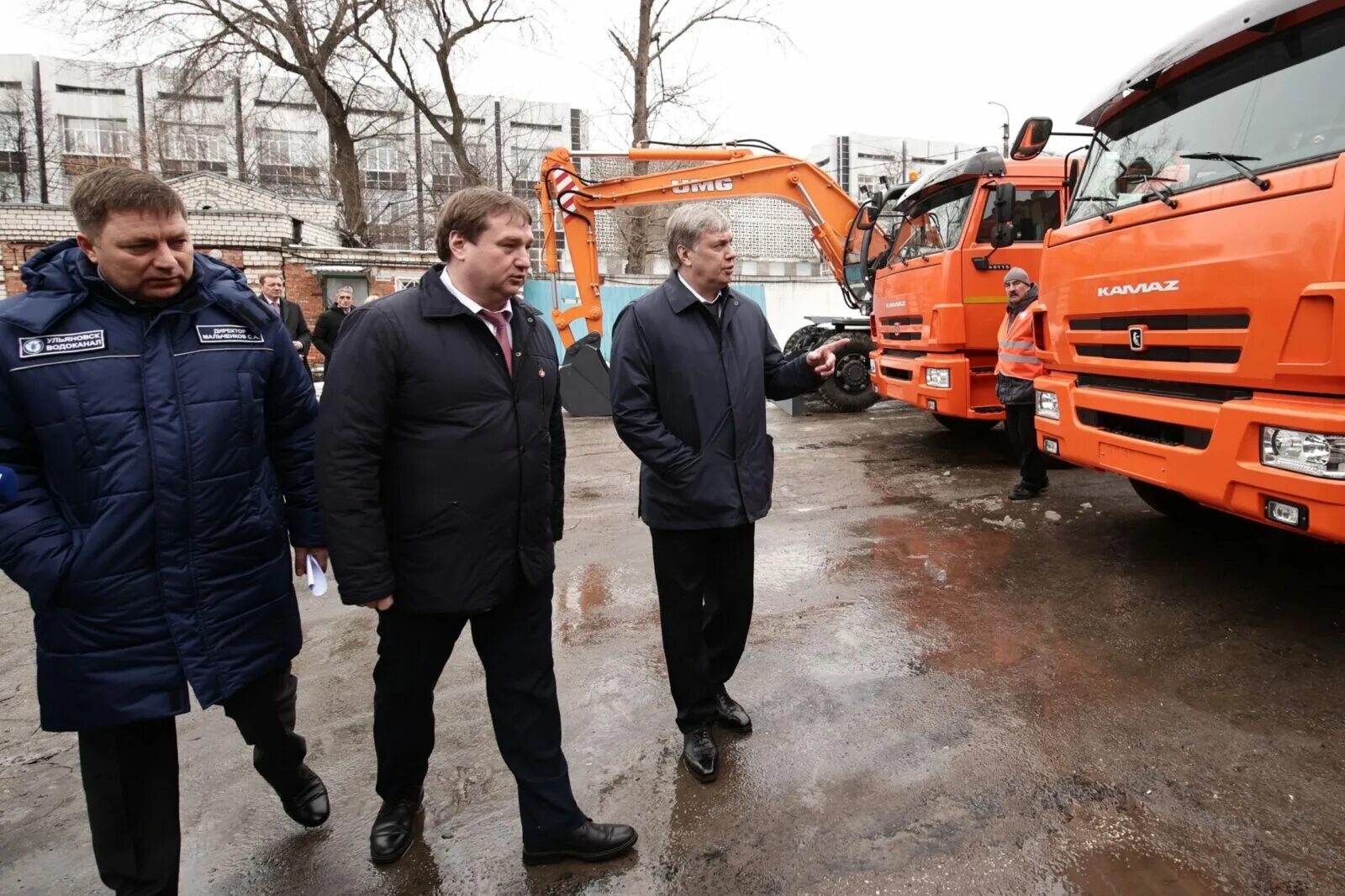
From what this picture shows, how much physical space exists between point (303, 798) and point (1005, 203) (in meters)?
5.65

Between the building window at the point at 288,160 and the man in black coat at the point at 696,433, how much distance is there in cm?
4078

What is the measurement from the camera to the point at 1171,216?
131 inches

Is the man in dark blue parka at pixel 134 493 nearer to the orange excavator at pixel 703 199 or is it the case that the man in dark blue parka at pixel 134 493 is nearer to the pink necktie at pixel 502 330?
the pink necktie at pixel 502 330

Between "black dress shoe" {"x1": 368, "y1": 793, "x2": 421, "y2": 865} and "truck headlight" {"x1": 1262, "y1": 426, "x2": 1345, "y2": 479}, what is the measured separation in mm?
3226

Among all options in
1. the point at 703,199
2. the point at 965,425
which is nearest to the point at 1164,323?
the point at 965,425

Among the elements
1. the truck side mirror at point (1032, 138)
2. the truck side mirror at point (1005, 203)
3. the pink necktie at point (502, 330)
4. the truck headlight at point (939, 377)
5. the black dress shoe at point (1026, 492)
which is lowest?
the black dress shoe at point (1026, 492)

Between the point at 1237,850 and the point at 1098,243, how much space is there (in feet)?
9.23

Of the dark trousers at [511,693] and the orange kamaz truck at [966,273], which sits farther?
the orange kamaz truck at [966,273]

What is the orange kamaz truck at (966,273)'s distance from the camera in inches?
260

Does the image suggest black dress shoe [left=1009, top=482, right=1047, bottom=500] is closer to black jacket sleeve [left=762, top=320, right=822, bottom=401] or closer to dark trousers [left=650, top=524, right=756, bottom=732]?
black jacket sleeve [left=762, top=320, right=822, bottom=401]

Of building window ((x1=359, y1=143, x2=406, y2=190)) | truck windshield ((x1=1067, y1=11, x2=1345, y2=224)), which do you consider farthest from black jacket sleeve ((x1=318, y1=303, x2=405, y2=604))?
building window ((x1=359, y1=143, x2=406, y2=190))

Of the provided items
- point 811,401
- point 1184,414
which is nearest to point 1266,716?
point 1184,414

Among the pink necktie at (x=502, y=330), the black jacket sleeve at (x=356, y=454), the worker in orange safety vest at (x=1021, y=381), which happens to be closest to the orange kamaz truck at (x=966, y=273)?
the worker in orange safety vest at (x=1021, y=381)

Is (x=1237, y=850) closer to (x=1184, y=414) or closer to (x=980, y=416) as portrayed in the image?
(x=1184, y=414)
